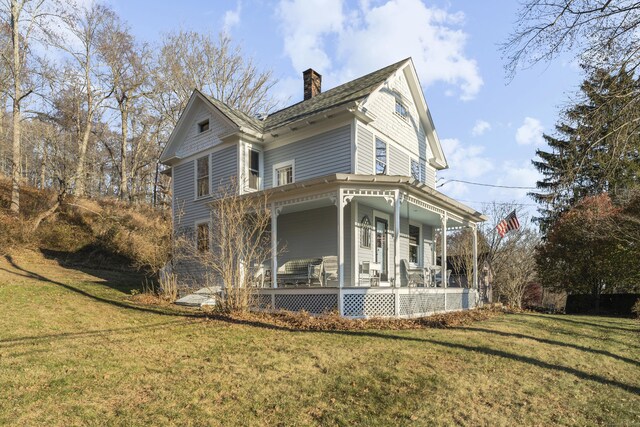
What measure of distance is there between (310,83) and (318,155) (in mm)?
6412

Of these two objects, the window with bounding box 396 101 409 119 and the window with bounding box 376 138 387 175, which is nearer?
the window with bounding box 376 138 387 175

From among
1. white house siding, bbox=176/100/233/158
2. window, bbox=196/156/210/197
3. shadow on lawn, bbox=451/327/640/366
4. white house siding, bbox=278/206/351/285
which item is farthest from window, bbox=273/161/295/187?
shadow on lawn, bbox=451/327/640/366

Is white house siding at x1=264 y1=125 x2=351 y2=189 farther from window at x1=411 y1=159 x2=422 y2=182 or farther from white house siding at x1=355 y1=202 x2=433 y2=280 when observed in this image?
window at x1=411 y1=159 x2=422 y2=182

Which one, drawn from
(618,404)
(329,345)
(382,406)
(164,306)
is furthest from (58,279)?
(618,404)

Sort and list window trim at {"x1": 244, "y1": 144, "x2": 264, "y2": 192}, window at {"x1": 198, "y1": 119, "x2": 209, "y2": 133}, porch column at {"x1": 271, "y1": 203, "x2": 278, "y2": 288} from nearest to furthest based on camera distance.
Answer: porch column at {"x1": 271, "y1": 203, "x2": 278, "y2": 288}
window trim at {"x1": 244, "y1": 144, "x2": 264, "y2": 192}
window at {"x1": 198, "y1": 119, "x2": 209, "y2": 133}

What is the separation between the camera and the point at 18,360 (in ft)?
20.1

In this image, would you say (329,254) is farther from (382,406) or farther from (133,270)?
(133,270)

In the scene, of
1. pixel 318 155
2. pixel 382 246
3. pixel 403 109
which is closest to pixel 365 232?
pixel 382 246

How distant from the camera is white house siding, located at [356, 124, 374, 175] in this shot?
519 inches

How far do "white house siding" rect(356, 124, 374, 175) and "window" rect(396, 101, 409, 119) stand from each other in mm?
2426

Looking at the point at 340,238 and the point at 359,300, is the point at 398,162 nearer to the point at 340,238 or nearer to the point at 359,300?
the point at 340,238

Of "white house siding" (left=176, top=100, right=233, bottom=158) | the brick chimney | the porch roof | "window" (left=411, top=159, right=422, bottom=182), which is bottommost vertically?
the porch roof

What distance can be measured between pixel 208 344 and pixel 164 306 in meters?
5.29

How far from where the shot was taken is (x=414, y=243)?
16562 mm
